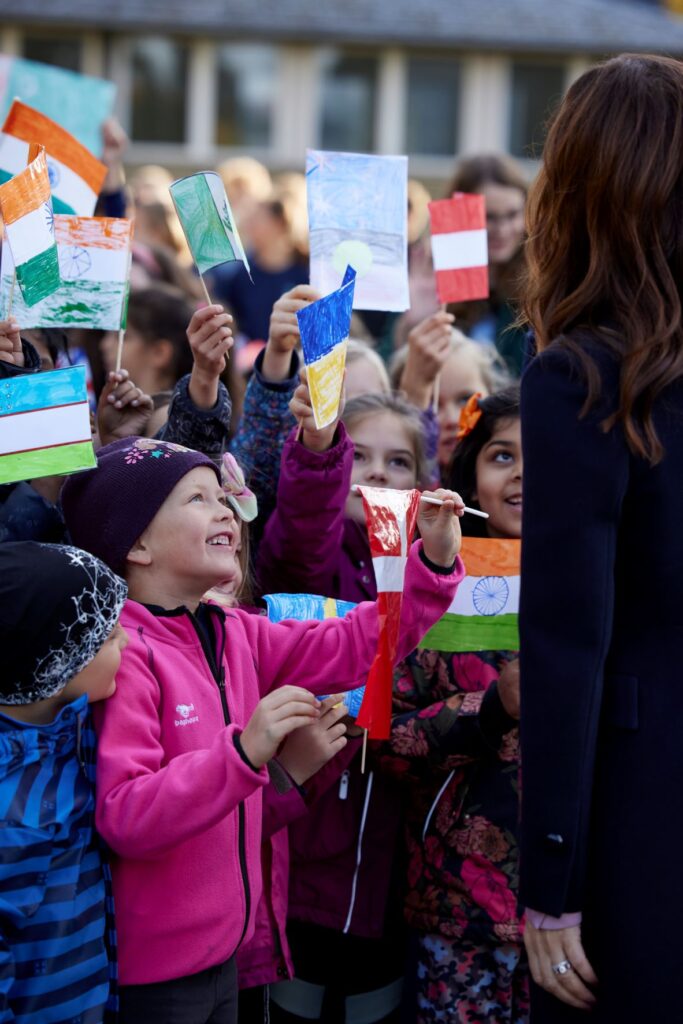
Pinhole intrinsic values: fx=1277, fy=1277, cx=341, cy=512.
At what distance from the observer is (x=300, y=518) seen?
265 centimetres

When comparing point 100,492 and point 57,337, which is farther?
point 57,337

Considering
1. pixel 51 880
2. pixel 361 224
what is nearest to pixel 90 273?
pixel 361 224

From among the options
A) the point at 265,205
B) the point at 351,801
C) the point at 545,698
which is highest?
the point at 265,205

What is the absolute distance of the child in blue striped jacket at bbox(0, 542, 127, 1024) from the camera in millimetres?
1902

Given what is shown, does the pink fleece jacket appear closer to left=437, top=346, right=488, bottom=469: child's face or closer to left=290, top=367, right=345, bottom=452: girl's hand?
left=290, top=367, right=345, bottom=452: girl's hand

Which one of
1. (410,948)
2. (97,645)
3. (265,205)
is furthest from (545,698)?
(265,205)

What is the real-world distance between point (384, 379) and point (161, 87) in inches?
870

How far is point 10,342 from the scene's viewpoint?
2.36 m

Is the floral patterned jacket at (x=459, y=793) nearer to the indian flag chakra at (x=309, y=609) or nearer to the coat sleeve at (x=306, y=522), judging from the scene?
the indian flag chakra at (x=309, y=609)

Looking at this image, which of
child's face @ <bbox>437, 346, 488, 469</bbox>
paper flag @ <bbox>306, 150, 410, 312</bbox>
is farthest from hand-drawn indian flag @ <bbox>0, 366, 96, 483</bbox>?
child's face @ <bbox>437, 346, 488, 469</bbox>

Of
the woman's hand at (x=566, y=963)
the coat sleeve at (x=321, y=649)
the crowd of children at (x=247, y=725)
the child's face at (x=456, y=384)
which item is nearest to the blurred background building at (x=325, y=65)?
the child's face at (x=456, y=384)

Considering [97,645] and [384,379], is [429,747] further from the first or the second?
[384,379]

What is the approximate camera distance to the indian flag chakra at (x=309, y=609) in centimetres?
251

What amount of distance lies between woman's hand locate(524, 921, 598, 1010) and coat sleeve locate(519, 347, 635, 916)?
1.9 inches
